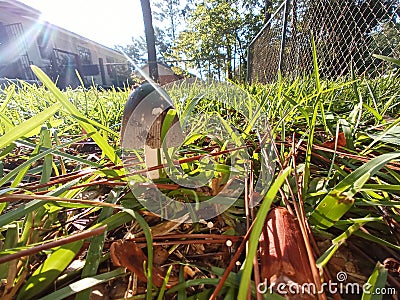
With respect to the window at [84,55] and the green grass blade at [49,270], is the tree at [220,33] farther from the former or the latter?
the green grass blade at [49,270]

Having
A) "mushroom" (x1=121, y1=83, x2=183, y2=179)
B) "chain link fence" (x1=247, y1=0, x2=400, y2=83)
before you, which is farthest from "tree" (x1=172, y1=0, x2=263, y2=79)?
"mushroom" (x1=121, y1=83, x2=183, y2=179)

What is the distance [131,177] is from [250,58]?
7.42 m

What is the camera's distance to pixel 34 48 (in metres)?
10.8

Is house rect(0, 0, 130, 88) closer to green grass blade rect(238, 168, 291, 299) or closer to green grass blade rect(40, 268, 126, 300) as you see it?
green grass blade rect(40, 268, 126, 300)

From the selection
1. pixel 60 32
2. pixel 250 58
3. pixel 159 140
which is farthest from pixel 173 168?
pixel 60 32

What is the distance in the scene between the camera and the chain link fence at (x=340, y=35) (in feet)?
6.76

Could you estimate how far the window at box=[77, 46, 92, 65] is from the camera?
Result: 1395cm

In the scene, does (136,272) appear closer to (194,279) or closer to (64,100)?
(194,279)

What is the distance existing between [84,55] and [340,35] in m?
14.9

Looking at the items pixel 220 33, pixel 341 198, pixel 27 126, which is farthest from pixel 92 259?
pixel 220 33

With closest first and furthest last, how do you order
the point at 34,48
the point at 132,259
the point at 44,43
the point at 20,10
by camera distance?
1. the point at 132,259
2. the point at 20,10
3. the point at 34,48
4. the point at 44,43

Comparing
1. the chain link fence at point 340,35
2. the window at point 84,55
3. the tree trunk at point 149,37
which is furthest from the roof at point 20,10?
the chain link fence at point 340,35

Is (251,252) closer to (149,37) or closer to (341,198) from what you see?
(341,198)

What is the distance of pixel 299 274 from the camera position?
0.27m
